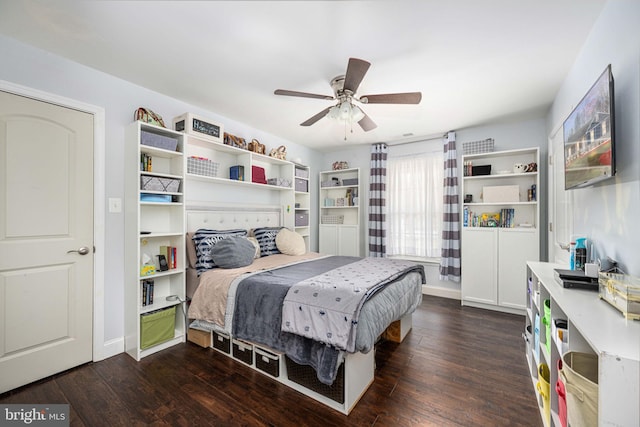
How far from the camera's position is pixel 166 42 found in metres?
1.94

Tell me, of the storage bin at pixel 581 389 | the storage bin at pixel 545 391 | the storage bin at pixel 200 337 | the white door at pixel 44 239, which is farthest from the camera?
the storage bin at pixel 200 337

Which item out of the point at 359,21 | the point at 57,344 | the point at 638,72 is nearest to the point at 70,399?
the point at 57,344

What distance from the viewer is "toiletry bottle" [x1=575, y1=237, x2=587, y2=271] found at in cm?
178

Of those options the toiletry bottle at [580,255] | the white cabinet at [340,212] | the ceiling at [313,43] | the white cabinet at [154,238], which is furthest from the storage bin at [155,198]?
the toiletry bottle at [580,255]

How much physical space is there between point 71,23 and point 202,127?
121cm

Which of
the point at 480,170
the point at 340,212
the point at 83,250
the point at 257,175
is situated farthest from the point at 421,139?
the point at 83,250

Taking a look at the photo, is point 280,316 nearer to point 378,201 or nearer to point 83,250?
point 83,250

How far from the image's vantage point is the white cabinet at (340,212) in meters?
4.80

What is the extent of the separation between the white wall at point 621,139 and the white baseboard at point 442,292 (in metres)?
2.45

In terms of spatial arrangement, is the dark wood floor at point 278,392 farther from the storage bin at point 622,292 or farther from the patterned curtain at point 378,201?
the patterned curtain at point 378,201

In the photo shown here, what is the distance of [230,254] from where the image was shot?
271 cm

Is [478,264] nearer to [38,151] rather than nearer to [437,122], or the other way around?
[437,122]

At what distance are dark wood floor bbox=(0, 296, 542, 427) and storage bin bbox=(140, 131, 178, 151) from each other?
76.6 inches

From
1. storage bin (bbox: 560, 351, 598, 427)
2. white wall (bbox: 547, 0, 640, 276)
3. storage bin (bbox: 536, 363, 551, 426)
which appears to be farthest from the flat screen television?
storage bin (bbox: 536, 363, 551, 426)
